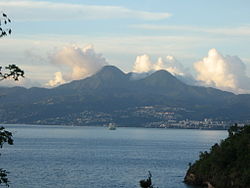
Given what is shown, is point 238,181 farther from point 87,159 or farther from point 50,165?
point 87,159

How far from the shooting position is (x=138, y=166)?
13775cm

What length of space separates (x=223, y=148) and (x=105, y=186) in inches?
912

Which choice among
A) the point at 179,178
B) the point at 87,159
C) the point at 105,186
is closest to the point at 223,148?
the point at 179,178

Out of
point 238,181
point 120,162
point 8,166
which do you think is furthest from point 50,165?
point 238,181

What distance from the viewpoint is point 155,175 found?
385ft

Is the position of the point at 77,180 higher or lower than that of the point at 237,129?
lower

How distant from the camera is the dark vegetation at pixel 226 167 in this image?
90.9m

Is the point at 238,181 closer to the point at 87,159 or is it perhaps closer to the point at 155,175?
the point at 155,175

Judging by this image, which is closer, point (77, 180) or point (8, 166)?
point (77, 180)

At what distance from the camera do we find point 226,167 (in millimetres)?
97500

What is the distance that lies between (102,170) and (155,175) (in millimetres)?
14541

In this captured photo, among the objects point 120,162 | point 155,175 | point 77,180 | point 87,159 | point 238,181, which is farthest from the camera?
point 87,159

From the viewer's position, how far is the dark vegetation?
90.9 m

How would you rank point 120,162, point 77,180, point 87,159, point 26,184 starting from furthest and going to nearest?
point 87,159, point 120,162, point 77,180, point 26,184
